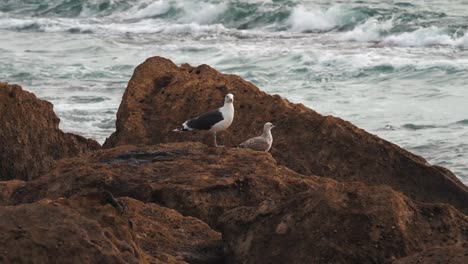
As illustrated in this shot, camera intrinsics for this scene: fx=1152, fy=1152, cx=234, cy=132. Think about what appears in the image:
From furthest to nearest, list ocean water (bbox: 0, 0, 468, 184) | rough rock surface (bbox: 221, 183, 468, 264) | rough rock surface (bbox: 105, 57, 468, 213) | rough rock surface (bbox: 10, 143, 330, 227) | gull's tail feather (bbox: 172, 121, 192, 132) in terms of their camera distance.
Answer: ocean water (bbox: 0, 0, 468, 184) < gull's tail feather (bbox: 172, 121, 192, 132) < rough rock surface (bbox: 105, 57, 468, 213) < rough rock surface (bbox: 10, 143, 330, 227) < rough rock surface (bbox: 221, 183, 468, 264)

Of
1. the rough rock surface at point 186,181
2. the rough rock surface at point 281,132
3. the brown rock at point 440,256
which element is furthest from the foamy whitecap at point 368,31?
the brown rock at point 440,256

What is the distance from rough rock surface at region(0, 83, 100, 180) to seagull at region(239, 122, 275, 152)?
186cm

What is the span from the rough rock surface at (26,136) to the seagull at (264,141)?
186 cm

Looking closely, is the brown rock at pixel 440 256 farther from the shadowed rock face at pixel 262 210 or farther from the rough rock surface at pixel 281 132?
the rough rock surface at pixel 281 132

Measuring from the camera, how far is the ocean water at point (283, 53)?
17.9 m

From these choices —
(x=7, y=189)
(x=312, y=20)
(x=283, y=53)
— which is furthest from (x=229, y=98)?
(x=312, y=20)

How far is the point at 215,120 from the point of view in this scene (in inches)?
391

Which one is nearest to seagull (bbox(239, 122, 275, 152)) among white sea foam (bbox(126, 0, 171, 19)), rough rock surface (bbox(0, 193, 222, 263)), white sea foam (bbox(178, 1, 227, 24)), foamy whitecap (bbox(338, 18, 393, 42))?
rough rock surface (bbox(0, 193, 222, 263))

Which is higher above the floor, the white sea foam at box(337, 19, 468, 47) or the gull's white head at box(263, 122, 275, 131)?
the gull's white head at box(263, 122, 275, 131)

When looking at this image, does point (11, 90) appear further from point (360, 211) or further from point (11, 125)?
point (360, 211)

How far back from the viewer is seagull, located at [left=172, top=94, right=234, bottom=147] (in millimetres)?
9938

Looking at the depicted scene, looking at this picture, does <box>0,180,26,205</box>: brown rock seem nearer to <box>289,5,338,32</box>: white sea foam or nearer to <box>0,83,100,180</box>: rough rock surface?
<box>0,83,100,180</box>: rough rock surface

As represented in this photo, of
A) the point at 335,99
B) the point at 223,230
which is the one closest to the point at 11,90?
the point at 223,230

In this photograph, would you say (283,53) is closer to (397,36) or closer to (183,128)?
(397,36)
